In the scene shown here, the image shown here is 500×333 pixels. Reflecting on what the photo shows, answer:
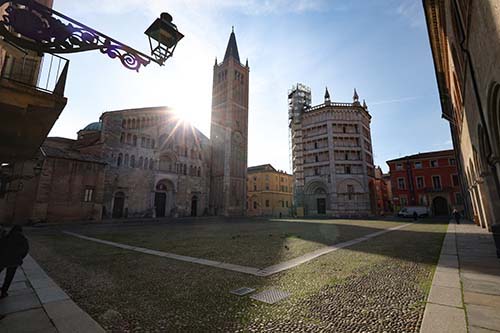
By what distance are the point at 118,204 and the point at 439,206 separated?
4917 centimetres

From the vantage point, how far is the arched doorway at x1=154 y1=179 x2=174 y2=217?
30.9 m

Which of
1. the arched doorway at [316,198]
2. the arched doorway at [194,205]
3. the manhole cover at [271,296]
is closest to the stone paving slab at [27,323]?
the manhole cover at [271,296]

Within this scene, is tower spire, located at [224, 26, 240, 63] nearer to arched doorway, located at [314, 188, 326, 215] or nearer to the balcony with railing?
arched doorway, located at [314, 188, 326, 215]

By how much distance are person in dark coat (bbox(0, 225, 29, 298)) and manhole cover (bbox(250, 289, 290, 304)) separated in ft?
15.1

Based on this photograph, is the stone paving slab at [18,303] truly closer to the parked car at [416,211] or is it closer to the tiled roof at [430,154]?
the parked car at [416,211]

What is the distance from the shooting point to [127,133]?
28469 millimetres

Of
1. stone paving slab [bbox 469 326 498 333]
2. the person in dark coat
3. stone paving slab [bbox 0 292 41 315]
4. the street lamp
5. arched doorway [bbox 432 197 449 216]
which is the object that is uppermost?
the street lamp

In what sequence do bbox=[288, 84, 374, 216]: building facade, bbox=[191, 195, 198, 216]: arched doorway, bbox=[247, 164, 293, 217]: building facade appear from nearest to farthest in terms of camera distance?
bbox=[191, 195, 198, 216]: arched doorway < bbox=[288, 84, 374, 216]: building facade < bbox=[247, 164, 293, 217]: building facade

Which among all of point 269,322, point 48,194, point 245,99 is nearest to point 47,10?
point 269,322

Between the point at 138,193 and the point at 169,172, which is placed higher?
the point at 169,172

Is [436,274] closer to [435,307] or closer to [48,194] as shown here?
[435,307]

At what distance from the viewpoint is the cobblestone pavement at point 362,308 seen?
2.96m

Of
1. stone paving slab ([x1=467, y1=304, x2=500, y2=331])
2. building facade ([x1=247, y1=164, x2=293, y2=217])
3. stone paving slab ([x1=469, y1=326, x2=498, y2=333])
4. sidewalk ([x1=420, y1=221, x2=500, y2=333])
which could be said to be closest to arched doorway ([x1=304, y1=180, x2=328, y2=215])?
building facade ([x1=247, y1=164, x2=293, y2=217])

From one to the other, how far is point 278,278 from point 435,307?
287cm
